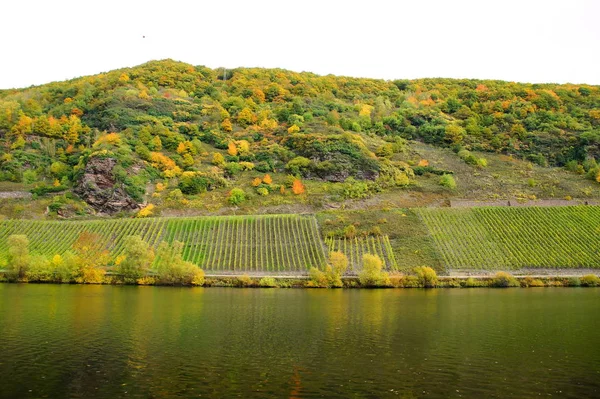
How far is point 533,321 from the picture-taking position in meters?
39.3


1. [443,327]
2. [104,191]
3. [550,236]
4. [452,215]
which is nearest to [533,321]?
[443,327]

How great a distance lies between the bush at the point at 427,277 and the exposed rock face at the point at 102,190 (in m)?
54.6

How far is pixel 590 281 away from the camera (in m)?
68.9

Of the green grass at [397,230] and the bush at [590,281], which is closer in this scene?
the bush at [590,281]

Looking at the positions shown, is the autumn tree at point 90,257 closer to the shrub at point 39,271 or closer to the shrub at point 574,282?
the shrub at point 39,271

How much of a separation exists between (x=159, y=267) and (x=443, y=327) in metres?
41.3

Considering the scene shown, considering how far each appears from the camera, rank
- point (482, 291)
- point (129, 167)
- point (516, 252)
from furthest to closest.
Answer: point (129, 167)
point (516, 252)
point (482, 291)

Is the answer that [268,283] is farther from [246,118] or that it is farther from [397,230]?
[246,118]

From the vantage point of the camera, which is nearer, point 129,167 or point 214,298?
point 214,298

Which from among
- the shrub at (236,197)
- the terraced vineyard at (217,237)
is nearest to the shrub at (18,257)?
the terraced vineyard at (217,237)

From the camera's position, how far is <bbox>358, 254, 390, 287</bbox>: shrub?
66875mm

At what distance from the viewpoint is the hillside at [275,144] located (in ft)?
344

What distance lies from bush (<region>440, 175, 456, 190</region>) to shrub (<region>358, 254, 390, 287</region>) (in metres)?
48.3

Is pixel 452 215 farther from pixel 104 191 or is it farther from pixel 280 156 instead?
pixel 104 191
